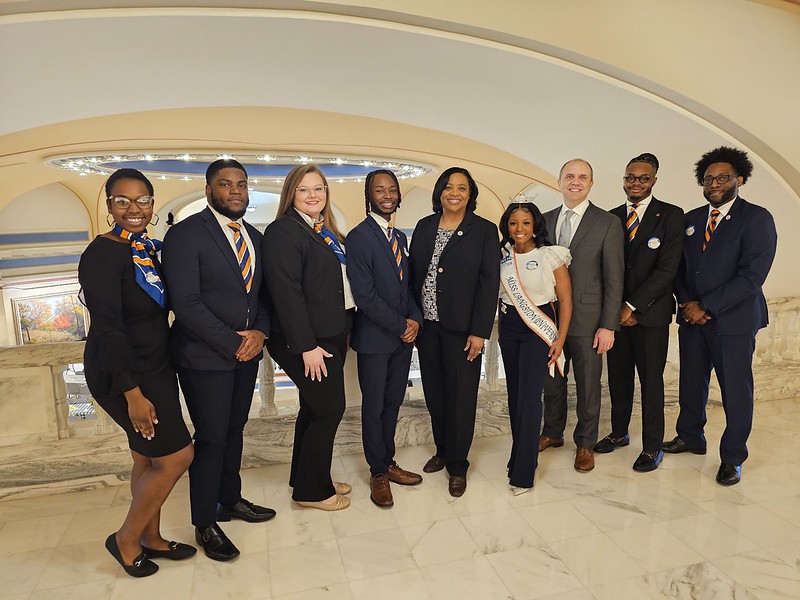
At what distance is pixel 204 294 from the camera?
224cm

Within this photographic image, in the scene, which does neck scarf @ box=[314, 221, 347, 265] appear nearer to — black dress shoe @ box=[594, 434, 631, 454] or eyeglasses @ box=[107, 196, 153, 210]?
eyeglasses @ box=[107, 196, 153, 210]

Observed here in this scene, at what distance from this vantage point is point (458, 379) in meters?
2.83

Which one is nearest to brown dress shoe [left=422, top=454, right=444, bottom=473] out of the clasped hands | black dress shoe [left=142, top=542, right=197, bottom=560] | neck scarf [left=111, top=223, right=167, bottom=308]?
black dress shoe [left=142, top=542, right=197, bottom=560]

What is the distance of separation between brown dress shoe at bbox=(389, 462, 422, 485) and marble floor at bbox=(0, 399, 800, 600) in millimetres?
49

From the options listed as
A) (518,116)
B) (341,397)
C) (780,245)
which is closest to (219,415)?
(341,397)

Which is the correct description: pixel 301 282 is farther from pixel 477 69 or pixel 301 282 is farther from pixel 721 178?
pixel 477 69

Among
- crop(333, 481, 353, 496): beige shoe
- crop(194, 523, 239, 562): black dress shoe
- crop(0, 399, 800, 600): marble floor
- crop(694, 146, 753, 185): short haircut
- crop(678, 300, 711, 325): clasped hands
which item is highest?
crop(694, 146, 753, 185): short haircut

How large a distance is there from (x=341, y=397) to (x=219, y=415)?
0.61 metres

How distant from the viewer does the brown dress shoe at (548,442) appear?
11.3ft

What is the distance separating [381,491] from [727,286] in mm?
2213

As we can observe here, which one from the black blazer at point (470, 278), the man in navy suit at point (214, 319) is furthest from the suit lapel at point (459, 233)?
the man in navy suit at point (214, 319)

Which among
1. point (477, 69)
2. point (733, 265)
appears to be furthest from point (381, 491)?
point (477, 69)

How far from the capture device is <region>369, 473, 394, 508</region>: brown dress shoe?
9.16 ft

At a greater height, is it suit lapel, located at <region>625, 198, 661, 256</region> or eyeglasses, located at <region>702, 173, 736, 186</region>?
eyeglasses, located at <region>702, 173, 736, 186</region>
